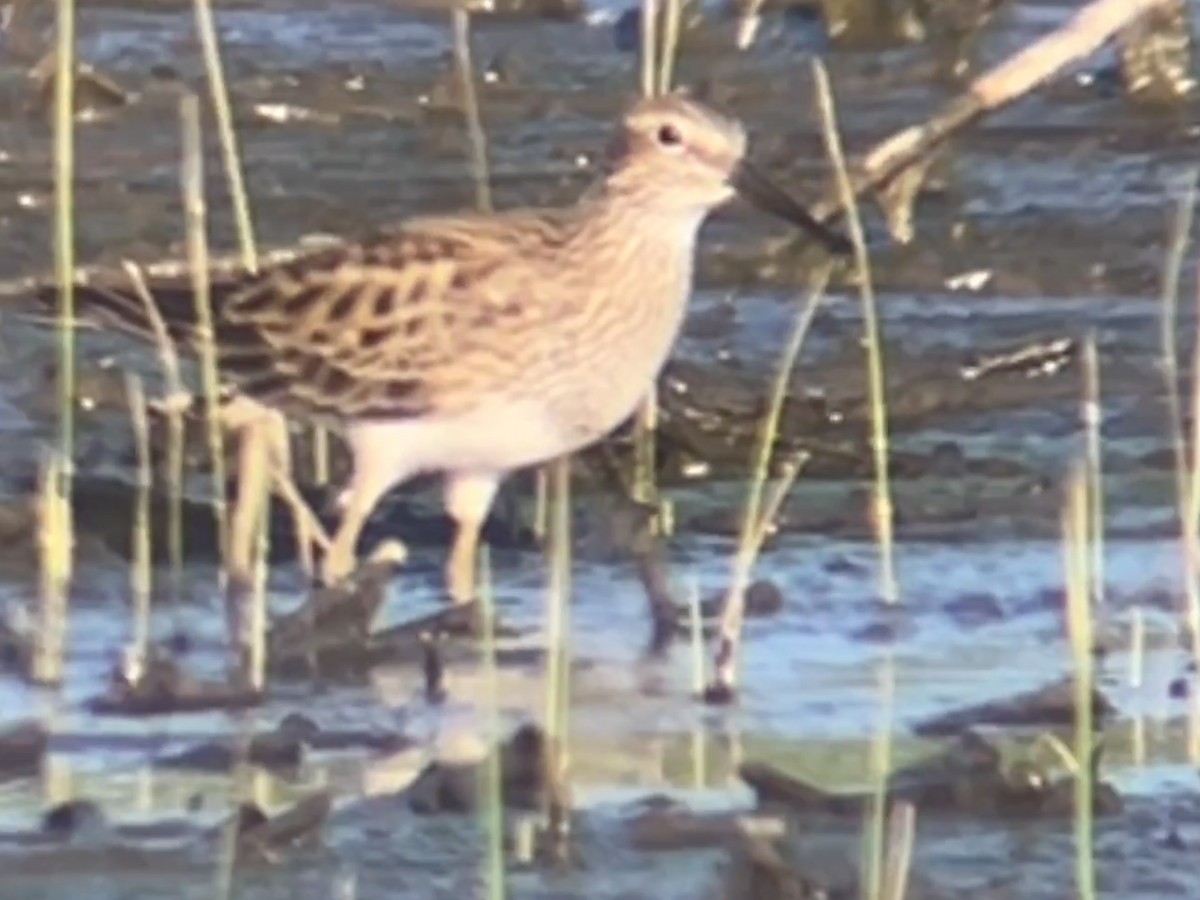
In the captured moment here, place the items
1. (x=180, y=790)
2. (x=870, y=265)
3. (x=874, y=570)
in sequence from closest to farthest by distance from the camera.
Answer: (x=180, y=790)
(x=874, y=570)
(x=870, y=265)

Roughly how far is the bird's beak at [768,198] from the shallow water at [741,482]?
0.54 m

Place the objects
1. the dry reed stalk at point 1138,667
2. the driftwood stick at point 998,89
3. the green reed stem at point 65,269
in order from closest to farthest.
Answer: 1. the dry reed stalk at point 1138,667
2. the green reed stem at point 65,269
3. the driftwood stick at point 998,89

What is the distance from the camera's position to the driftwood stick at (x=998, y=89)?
1060 centimetres

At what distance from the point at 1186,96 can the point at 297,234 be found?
250 centimetres

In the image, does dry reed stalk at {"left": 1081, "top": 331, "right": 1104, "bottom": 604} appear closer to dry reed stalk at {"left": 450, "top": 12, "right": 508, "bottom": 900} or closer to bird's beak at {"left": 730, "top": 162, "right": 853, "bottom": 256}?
bird's beak at {"left": 730, "top": 162, "right": 853, "bottom": 256}

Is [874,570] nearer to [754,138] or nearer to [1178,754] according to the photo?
[1178,754]

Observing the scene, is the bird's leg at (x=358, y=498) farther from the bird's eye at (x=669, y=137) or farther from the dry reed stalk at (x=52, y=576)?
the bird's eye at (x=669, y=137)

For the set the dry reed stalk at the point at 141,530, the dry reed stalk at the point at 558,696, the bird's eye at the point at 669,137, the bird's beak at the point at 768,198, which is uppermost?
the bird's eye at the point at 669,137

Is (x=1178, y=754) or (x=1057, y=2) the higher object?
(x=1057, y=2)

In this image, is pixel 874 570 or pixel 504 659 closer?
pixel 504 659

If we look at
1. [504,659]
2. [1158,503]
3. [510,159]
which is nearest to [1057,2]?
[510,159]

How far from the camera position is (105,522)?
9406 mm

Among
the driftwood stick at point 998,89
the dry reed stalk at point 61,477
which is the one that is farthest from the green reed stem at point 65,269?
the driftwood stick at point 998,89

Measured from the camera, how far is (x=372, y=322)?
955 centimetres
